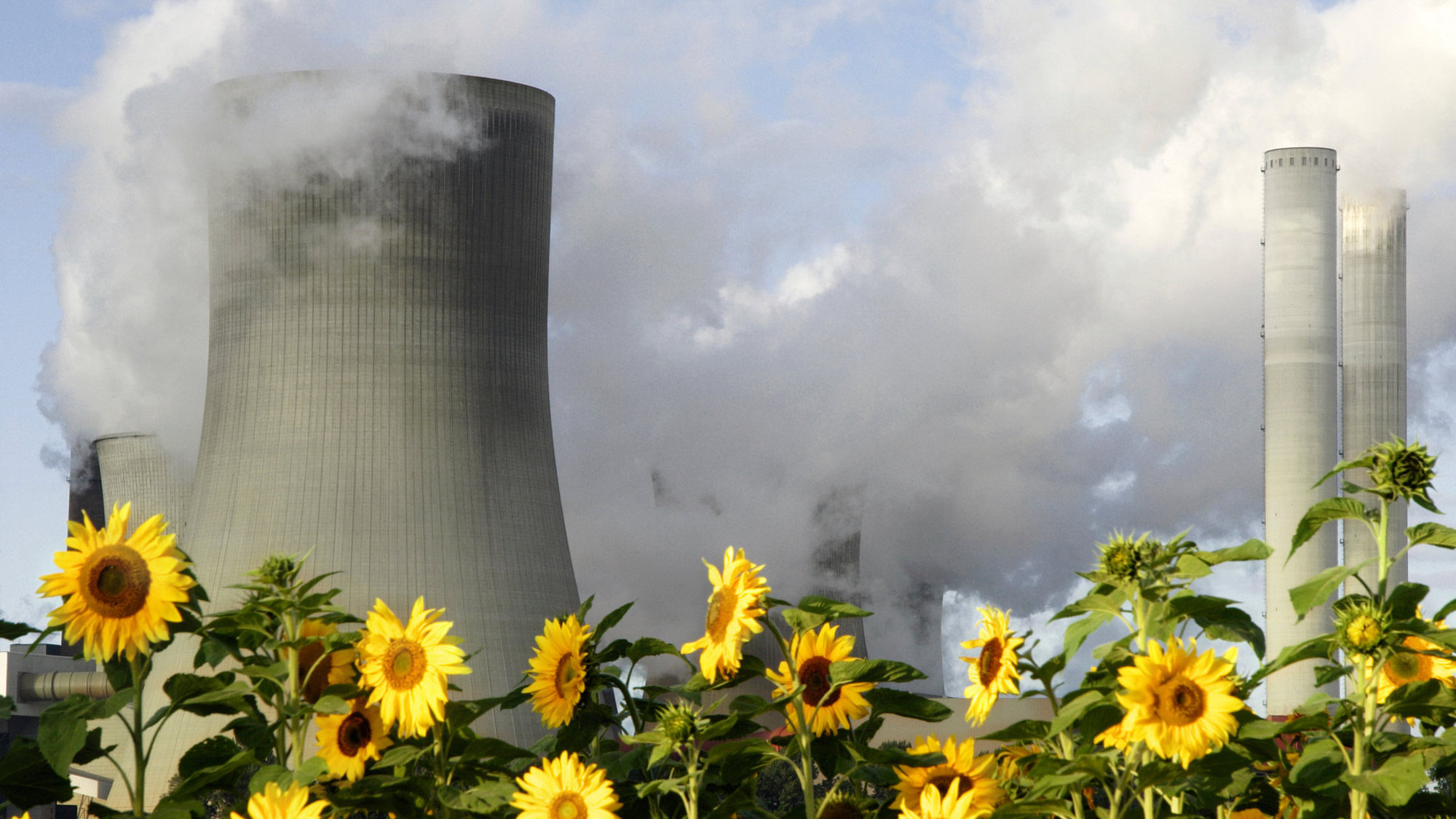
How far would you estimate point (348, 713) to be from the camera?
6.32ft

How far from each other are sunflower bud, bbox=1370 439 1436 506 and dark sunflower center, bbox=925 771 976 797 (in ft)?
2.05

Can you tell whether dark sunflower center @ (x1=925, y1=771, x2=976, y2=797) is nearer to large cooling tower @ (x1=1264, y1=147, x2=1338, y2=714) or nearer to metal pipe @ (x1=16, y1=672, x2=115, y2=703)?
metal pipe @ (x1=16, y1=672, x2=115, y2=703)

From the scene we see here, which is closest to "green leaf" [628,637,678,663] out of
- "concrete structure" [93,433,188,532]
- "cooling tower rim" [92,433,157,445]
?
"concrete structure" [93,433,188,532]

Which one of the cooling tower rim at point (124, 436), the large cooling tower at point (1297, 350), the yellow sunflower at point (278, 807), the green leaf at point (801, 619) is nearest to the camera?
the yellow sunflower at point (278, 807)

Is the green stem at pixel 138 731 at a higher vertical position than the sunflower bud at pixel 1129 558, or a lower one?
lower

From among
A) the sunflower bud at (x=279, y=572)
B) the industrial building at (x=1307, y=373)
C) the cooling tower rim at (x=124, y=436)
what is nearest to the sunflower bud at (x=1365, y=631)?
the sunflower bud at (x=279, y=572)

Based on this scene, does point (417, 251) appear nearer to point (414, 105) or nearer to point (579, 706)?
point (414, 105)

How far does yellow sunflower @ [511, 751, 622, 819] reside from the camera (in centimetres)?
173

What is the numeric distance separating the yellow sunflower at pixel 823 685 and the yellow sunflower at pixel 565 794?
329 millimetres

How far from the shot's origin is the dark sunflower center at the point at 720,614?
5.86 feet

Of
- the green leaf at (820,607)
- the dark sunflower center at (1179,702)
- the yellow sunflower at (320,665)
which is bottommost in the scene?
the dark sunflower center at (1179,702)

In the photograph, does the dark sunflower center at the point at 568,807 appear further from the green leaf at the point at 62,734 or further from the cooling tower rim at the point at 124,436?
the cooling tower rim at the point at 124,436

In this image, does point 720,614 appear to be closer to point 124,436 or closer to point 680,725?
point 680,725

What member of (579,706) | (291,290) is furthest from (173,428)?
(579,706)
